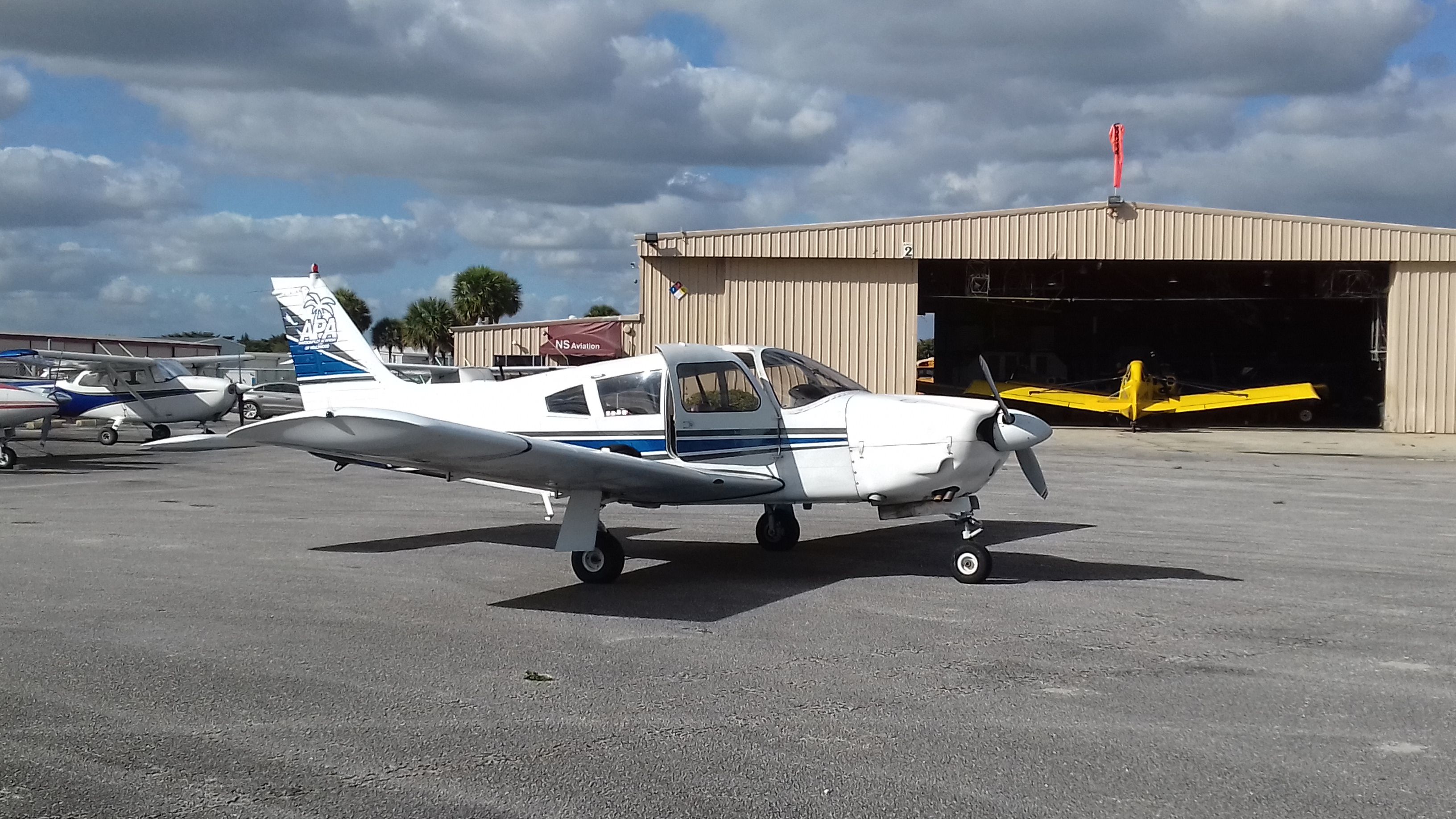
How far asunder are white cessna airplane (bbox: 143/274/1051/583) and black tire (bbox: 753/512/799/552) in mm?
1248

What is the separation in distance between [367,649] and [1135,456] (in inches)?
741

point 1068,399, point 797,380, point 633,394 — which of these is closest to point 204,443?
point 633,394

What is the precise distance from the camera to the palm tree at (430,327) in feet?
188

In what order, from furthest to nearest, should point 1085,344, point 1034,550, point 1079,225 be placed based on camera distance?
point 1085,344, point 1079,225, point 1034,550

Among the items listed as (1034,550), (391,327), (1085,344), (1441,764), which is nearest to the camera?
(1441,764)

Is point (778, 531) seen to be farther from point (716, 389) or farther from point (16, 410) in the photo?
point (16, 410)

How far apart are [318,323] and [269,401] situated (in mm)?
27098

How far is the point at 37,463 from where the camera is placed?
20.3m

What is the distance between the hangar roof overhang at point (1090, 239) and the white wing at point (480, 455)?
19.9 metres

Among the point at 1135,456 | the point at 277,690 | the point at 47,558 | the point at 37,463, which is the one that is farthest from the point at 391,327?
the point at 277,690

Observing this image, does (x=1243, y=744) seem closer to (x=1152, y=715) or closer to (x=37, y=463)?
(x=1152, y=715)

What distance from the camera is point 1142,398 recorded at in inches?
1177

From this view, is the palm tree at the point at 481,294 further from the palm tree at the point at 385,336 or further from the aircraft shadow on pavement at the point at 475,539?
the aircraft shadow on pavement at the point at 475,539

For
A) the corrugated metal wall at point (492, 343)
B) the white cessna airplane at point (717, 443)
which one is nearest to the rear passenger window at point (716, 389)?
the white cessna airplane at point (717, 443)
